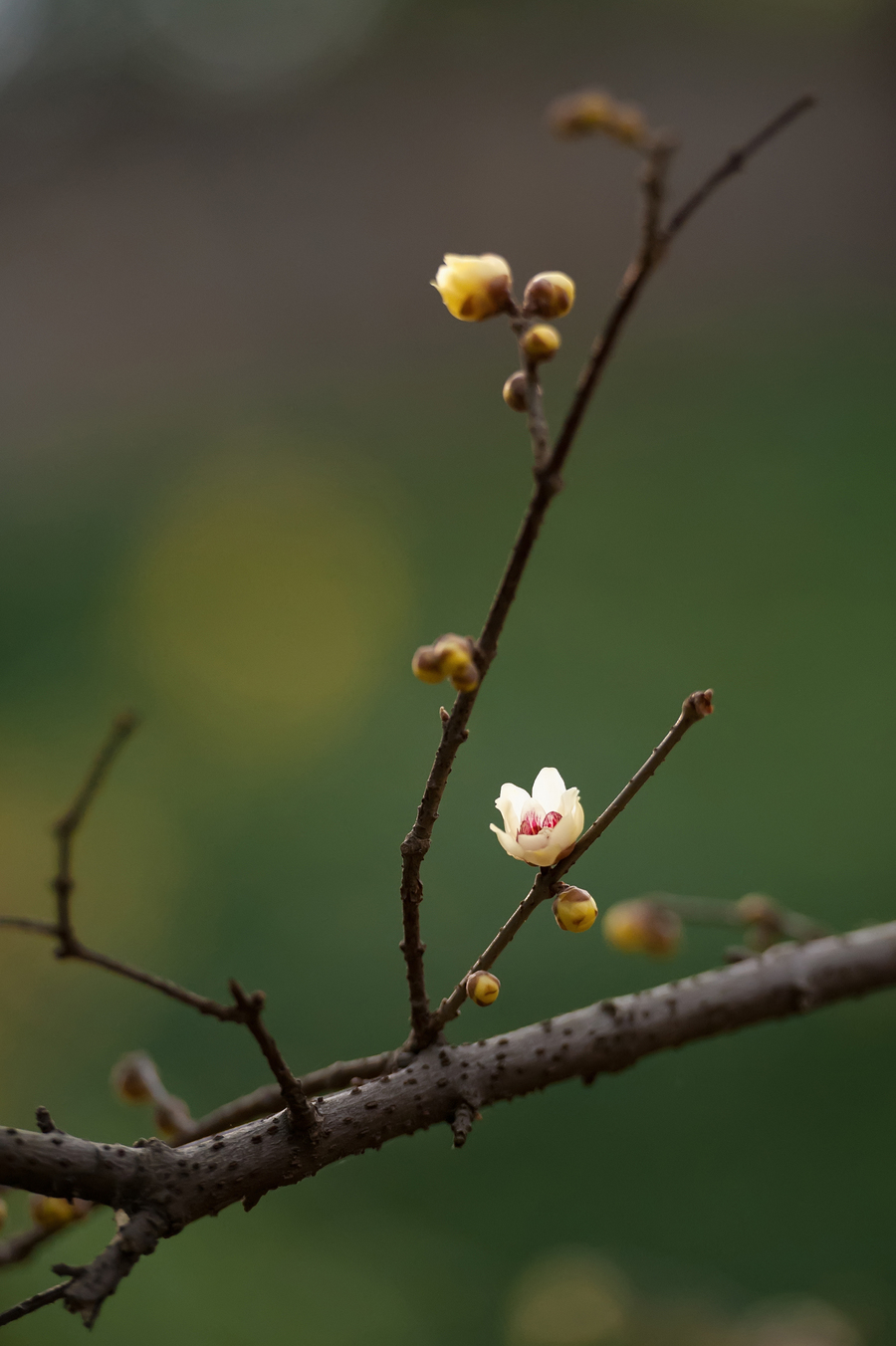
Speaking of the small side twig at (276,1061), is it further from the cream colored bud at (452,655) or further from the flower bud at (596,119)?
the flower bud at (596,119)

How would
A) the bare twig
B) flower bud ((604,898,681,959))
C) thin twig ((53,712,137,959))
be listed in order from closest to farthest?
the bare twig, thin twig ((53,712,137,959)), flower bud ((604,898,681,959))

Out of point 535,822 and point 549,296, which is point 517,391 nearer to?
point 549,296

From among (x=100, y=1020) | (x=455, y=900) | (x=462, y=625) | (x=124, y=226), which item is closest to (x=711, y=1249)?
(x=455, y=900)

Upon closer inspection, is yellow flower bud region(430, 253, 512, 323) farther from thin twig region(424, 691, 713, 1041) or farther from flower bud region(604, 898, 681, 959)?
flower bud region(604, 898, 681, 959)

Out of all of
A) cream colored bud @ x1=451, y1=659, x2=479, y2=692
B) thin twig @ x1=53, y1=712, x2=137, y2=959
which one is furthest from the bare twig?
thin twig @ x1=53, y1=712, x2=137, y2=959

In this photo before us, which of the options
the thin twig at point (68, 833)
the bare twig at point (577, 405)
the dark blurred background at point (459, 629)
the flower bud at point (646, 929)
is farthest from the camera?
the dark blurred background at point (459, 629)

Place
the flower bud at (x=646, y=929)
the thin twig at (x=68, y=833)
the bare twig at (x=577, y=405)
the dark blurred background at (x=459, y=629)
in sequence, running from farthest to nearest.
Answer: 1. the dark blurred background at (x=459, y=629)
2. the flower bud at (x=646, y=929)
3. the thin twig at (x=68, y=833)
4. the bare twig at (x=577, y=405)

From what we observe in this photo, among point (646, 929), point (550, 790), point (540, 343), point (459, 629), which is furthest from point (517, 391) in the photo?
point (459, 629)

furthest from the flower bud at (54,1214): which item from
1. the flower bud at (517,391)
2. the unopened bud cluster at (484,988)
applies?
the flower bud at (517,391)
